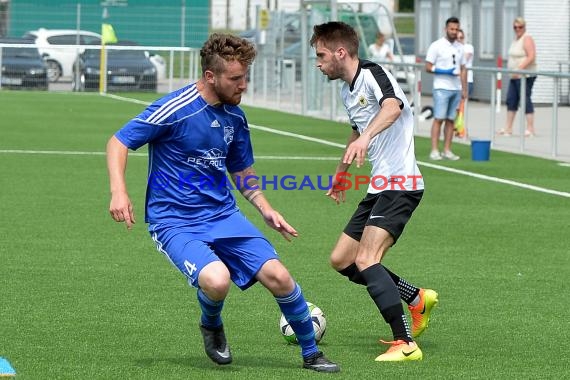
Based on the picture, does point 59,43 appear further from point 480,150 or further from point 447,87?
point 480,150

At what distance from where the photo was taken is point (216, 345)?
24.8 feet

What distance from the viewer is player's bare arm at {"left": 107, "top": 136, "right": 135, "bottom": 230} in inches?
274

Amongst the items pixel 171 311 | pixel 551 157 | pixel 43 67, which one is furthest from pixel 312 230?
pixel 43 67

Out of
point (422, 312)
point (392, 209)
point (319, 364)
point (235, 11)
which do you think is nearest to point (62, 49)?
point (235, 11)

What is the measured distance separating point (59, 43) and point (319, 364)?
3906 cm

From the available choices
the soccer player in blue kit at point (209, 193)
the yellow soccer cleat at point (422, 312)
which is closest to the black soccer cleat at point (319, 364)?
the soccer player in blue kit at point (209, 193)

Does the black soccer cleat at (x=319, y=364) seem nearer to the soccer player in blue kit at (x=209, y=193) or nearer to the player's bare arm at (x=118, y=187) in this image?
the soccer player in blue kit at (x=209, y=193)

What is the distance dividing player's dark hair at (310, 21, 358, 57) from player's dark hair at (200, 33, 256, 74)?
2.70 ft

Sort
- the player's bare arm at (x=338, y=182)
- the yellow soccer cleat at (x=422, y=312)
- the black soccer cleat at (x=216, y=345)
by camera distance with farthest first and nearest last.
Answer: the yellow soccer cleat at (x=422, y=312) < the player's bare arm at (x=338, y=182) < the black soccer cleat at (x=216, y=345)

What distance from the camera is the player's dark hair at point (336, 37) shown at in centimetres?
795

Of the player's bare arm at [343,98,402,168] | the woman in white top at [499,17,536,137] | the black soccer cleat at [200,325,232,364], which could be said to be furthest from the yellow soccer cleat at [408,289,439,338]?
the woman in white top at [499,17,536,137]

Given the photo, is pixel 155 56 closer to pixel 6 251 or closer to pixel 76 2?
pixel 76 2

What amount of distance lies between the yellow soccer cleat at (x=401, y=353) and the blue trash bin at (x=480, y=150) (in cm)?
1326

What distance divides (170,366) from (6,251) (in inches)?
175
